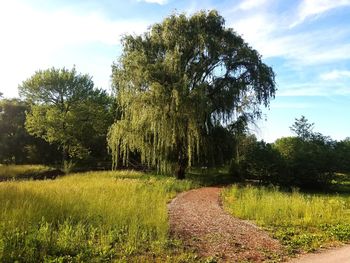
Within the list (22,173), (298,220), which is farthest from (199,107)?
(22,173)

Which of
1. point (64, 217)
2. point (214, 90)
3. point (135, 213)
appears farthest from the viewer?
point (214, 90)

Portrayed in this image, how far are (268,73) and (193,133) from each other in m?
7.21

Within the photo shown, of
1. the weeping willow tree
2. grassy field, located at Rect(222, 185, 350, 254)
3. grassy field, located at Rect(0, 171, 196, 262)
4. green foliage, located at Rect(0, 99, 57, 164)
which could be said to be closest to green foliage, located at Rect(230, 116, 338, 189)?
the weeping willow tree

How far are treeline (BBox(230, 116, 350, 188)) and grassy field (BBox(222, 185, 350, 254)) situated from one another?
10.4m

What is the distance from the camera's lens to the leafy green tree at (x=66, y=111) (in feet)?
139

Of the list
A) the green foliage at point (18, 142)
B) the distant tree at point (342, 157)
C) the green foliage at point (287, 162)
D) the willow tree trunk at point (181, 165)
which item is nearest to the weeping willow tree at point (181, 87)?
the willow tree trunk at point (181, 165)

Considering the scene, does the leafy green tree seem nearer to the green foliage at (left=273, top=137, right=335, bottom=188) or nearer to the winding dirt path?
the green foliage at (left=273, top=137, right=335, bottom=188)

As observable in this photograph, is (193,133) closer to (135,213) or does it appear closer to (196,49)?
(196,49)

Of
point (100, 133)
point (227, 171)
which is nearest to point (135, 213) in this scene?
point (227, 171)

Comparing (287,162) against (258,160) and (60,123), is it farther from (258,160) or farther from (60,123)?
(60,123)

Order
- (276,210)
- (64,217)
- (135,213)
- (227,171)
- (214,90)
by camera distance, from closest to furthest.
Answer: (64,217)
(135,213)
(276,210)
(214,90)
(227,171)

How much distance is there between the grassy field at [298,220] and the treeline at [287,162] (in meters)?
10.4

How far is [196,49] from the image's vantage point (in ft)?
86.5

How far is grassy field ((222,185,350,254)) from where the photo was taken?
1001cm
